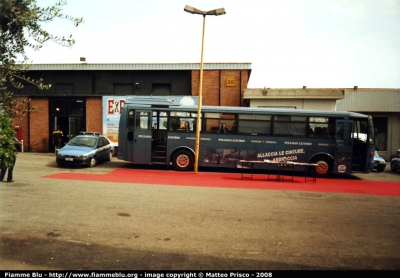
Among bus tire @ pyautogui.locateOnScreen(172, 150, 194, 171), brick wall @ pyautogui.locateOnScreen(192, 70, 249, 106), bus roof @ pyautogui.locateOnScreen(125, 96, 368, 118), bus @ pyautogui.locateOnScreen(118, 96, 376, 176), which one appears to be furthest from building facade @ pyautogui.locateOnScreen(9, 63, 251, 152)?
bus tire @ pyautogui.locateOnScreen(172, 150, 194, 171)

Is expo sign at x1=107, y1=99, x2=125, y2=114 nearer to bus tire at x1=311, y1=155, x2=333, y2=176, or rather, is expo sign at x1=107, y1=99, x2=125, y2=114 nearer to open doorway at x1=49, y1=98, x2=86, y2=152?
open doorway at x1=49, y1=98, x2=86, y2=152

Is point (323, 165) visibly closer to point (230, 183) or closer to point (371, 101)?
point (230, 183)

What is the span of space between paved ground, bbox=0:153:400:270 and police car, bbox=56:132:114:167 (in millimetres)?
5618

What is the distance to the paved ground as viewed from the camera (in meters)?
5.23

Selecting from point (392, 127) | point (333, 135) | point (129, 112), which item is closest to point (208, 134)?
point (129, 112)

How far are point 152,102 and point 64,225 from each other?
11.7m

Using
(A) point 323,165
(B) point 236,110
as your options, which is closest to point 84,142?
(B) point 236,110

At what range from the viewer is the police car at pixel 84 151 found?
55.3 ft

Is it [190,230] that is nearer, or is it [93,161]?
[190,230]

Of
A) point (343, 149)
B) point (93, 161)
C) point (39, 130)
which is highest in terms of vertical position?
point (39, 130)

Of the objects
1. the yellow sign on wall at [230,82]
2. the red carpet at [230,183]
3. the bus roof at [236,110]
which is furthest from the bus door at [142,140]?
the yellow sign on wall at [230,82]

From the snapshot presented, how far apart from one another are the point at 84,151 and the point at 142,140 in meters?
2.91

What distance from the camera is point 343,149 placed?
17.0 metres

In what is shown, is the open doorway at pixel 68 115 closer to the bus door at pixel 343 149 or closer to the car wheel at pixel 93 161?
the car wheel at pixel 93 161
